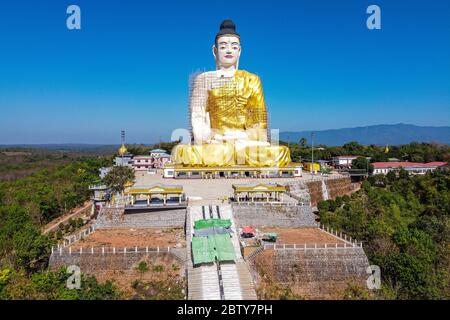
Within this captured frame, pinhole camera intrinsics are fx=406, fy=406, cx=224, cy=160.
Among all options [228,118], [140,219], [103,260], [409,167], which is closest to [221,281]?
[103,260]

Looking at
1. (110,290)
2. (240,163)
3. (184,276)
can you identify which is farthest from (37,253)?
(240,163)

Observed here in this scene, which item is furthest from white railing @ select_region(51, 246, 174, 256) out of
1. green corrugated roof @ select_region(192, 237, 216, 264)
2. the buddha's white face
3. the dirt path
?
the buddha's white face

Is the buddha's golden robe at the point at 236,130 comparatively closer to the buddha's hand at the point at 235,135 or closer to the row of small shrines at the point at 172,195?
the buddha's hand at the point at 235,135

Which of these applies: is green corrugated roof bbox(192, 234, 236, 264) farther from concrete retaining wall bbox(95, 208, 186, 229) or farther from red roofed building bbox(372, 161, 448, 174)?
red roofed building bbox(372, 161, 448, 174)

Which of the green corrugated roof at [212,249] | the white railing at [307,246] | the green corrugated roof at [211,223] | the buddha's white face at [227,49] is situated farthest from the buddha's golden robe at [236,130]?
the white railing at [307,246]
